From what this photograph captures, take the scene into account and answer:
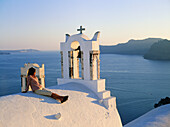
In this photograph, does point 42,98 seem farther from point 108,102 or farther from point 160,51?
point 160,51

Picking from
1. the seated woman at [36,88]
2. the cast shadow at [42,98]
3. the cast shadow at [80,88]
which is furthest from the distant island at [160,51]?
the cast shadow at [42,98]

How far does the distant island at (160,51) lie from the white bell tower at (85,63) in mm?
163757

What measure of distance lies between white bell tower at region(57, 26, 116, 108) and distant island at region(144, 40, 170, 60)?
164 m

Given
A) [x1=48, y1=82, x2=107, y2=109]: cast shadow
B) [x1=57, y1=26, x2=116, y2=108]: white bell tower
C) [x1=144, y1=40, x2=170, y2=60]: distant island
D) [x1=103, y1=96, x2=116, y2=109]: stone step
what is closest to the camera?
[x1=48, y1=82, x2=107, y2=109]: cast shadow

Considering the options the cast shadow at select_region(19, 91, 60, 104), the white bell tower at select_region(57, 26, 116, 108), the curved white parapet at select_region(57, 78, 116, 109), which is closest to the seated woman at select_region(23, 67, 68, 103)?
the cast shadow at select_region(19, 91, 60, 104)

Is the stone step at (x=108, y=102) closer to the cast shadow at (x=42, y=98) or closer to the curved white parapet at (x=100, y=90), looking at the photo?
the curved white parapet at (x=100, y=90)

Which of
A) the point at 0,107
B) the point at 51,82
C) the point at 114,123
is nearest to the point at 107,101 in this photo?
the point at 114,123

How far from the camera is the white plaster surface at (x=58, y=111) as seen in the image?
649cm

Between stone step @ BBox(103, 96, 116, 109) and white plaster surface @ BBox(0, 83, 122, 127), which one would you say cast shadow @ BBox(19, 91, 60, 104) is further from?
stone step @ BBox(103, 96, 116, 109)

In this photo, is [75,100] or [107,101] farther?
[107,101]

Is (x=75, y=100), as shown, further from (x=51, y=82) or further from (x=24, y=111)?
(x=51, y=82)

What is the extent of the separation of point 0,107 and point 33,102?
1164mm

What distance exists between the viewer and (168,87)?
59406 millimetres

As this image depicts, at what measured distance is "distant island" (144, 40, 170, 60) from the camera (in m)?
166
